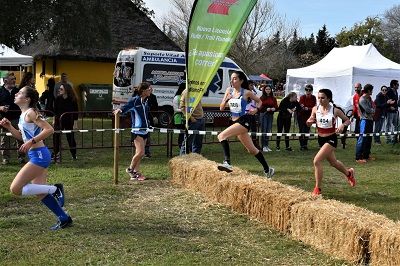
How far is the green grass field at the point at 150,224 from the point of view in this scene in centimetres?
A: 532

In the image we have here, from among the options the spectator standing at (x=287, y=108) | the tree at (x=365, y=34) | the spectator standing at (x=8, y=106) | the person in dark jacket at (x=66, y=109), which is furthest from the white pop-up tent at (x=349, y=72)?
the tree at (x=365, y=34)

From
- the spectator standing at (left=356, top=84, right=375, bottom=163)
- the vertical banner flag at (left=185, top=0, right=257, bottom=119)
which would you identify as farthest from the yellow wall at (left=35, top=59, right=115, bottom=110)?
the vertical banner flag at (left=185, top=0, right=257, bottom=119)

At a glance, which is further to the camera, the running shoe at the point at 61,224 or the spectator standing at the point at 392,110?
the spectator standing at the point at 392,110

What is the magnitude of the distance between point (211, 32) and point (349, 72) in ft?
42.9

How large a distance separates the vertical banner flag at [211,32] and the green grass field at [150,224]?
2.25 m

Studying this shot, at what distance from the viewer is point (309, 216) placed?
5.79 metres

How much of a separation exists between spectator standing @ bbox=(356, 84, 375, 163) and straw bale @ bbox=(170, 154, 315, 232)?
5419mm

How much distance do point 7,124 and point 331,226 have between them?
13.0 feet

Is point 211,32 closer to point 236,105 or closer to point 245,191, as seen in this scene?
point 236,105

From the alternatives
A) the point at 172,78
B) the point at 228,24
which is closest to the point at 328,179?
the point at 228,24

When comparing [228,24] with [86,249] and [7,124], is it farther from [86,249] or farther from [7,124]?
[86,249]

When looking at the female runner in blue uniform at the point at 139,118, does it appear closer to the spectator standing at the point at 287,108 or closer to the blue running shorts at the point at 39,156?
the blue running shorts at the point at 39,156

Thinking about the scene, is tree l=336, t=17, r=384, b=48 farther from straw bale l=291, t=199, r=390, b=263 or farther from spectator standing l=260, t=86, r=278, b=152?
straw bale l=291, t=199, r=390, b=263

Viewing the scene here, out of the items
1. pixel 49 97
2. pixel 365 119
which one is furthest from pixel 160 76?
pixel 365 119
